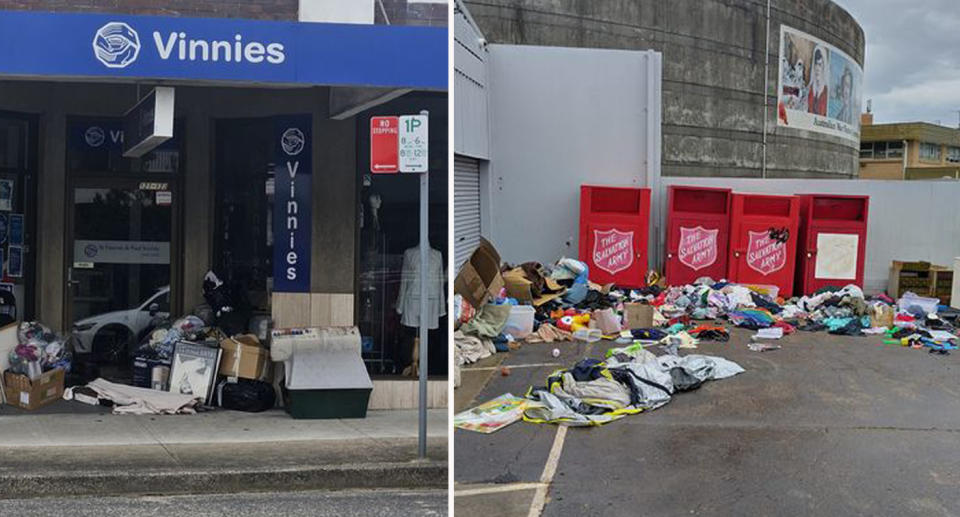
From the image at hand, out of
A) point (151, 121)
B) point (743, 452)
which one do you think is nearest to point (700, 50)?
point (151, 121)

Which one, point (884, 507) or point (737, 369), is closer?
point (884, 507)

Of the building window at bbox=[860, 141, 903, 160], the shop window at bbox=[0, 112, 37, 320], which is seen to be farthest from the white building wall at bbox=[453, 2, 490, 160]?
the building window at bbox=[860, 141, 903, 160]

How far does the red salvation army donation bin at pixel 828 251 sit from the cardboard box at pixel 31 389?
1105 cm

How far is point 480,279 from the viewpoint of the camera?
10.4 metres

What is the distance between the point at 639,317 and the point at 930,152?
188 ft

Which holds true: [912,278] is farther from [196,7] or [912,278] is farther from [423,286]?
[196,7]

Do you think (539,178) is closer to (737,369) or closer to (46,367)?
(737,369)

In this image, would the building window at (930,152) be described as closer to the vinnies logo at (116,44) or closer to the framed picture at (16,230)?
the framed picture at (16,230)

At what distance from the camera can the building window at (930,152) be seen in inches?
2389

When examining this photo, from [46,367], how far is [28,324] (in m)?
0.54

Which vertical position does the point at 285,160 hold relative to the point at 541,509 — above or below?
above

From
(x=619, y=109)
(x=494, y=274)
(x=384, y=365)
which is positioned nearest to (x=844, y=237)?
(x=619, y=109)

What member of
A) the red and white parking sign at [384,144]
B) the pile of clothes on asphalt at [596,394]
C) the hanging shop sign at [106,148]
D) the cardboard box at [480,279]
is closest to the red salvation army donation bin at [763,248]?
the cardboard box at [480,279]

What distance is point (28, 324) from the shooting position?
9555 millimetres
